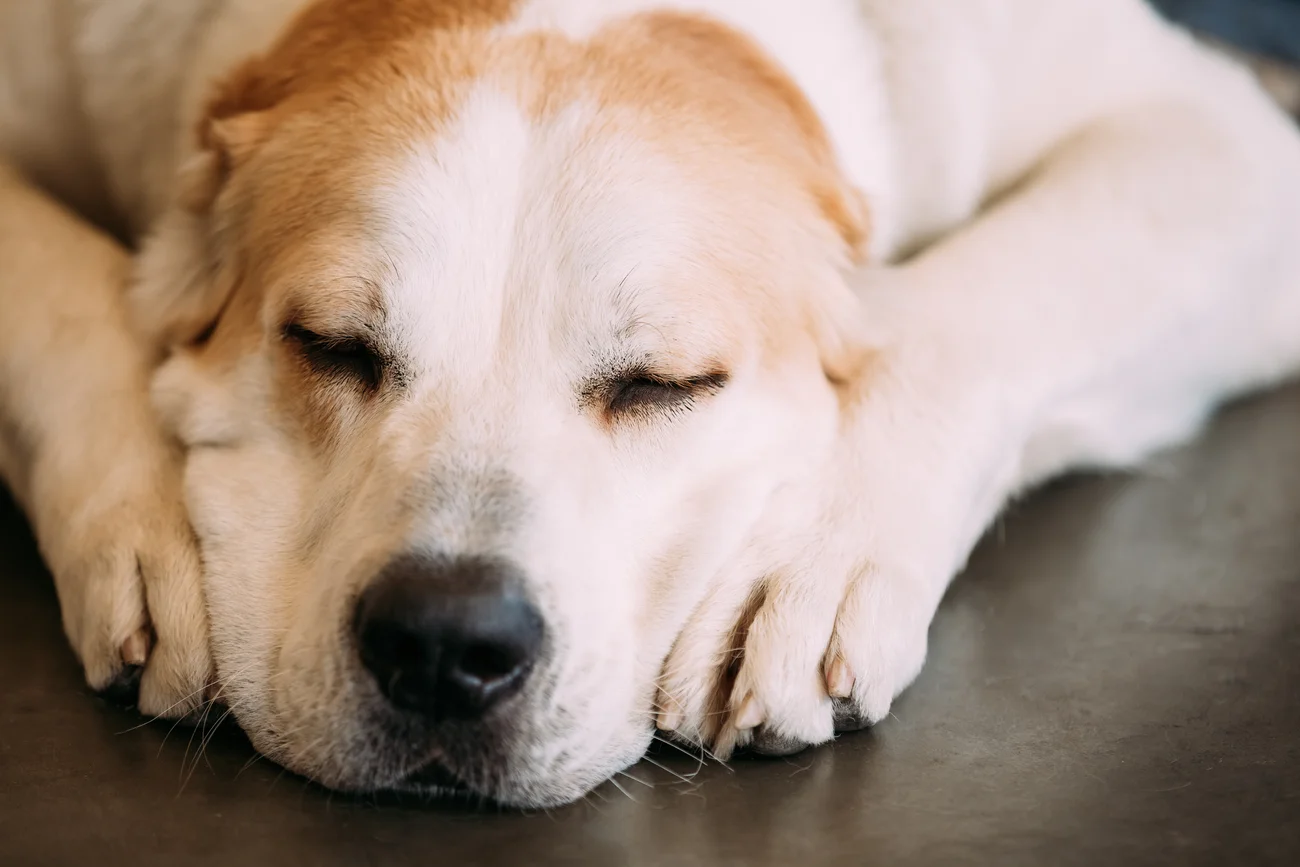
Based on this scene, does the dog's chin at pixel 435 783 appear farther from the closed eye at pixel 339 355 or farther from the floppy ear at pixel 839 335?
the floppy ear at pixel 839 335

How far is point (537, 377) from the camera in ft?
4.49

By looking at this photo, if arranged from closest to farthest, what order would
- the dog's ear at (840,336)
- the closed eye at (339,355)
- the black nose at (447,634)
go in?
1. the black nose at (447,634)
2. the closed eye at (339,355)
3. the dog's ear at (840,336)

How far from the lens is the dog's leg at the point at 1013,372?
Result: 1.33 meters

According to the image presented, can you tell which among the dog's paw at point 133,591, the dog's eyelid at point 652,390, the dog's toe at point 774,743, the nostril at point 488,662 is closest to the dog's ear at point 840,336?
the dog's eyelid at point 652,390

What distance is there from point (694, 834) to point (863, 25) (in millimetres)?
1182

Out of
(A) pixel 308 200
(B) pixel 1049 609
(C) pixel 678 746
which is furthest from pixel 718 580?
(A) pixel 308 200

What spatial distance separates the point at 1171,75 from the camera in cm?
221

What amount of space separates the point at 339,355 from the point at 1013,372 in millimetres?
815

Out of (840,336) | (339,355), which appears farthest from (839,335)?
(339,355)

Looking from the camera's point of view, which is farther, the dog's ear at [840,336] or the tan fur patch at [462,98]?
the dog's ear at [840,336]

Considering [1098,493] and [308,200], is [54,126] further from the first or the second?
[1098,493]

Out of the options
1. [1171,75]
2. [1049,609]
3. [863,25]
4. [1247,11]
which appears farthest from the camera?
[1247,11]

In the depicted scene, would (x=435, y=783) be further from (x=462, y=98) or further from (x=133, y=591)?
(x=462, y=98)

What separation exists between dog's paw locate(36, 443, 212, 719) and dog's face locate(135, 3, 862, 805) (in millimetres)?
27
